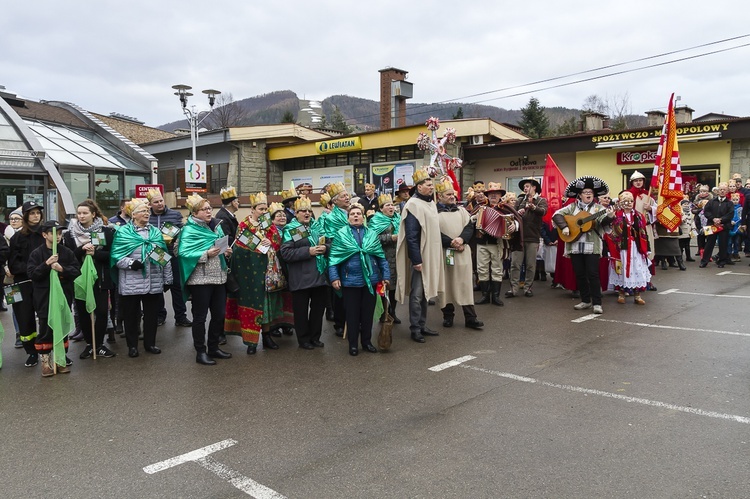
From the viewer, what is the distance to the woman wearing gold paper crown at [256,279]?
6691mm

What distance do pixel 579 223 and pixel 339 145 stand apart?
57.8 ft

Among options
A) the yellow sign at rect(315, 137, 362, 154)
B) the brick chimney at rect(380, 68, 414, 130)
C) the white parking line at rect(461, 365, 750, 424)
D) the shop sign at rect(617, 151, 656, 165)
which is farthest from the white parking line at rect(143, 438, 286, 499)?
the brick chimney at rect(380, 68, 414, 130)

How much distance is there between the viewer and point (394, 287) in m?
7.69

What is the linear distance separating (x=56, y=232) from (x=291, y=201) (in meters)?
2.88

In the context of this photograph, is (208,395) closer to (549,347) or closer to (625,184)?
(549,347)

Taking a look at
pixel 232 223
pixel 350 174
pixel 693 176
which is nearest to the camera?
pixel 232 223

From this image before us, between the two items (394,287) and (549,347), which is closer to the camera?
(549,347)

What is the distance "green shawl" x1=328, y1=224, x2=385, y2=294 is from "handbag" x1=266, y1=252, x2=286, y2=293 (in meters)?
0.70

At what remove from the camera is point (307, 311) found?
6.89 meters

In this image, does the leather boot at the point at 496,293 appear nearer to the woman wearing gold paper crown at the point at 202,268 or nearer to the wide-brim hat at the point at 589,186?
the wide-brim hat at the point at 589,186

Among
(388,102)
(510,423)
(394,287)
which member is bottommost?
(510,423)

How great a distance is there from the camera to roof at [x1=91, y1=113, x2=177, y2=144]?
32422 mm

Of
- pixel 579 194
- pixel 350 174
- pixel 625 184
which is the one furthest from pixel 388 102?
pixel 579 194

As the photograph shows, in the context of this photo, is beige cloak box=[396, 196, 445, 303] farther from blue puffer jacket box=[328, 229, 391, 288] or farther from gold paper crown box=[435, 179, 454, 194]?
blue puffer jacket box=[328, 229, 391, 288]
